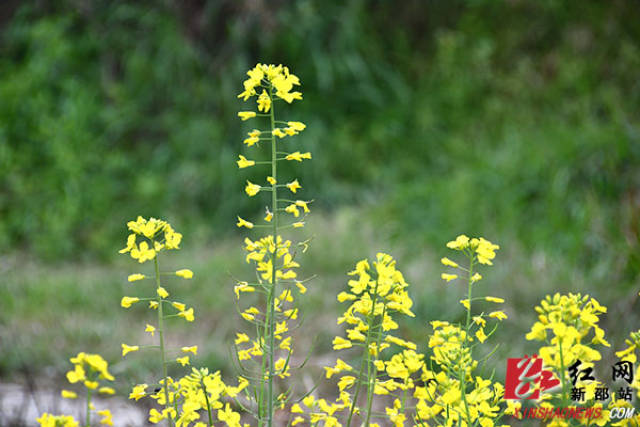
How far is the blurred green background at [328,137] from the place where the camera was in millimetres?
3793

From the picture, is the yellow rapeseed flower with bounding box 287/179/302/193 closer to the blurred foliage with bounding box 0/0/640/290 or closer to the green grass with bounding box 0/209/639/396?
the green grass with bounding box 0/209/639/396

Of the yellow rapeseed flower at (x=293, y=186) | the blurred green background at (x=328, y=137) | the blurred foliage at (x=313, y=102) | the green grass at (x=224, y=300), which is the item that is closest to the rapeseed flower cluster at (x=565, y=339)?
the yellow rapeseed flower at (x=293, y=186)

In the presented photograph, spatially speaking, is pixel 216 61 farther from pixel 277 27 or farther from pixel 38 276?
pixel 38 276

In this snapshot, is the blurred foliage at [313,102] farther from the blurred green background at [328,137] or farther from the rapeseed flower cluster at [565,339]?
the rapeseed flower cluster at [565,339]

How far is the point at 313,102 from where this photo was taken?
5582 millimetres

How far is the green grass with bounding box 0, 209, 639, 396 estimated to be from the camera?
9.26 feet

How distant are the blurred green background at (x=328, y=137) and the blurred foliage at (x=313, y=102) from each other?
17 mm

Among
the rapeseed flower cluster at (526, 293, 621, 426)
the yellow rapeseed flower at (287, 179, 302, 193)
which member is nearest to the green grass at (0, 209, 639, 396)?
the rapeseed flower cluster at (526, 293, 621, 426)

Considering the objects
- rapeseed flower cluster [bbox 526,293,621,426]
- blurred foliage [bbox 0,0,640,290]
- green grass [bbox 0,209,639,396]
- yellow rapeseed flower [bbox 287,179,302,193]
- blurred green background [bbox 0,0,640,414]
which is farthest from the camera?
blurred foliage [bbox 0,0,640,290]

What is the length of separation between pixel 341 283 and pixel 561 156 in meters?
1.76

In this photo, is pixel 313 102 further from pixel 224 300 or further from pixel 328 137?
pixel 224 300

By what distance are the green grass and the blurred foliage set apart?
58cm

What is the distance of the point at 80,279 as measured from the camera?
3.92 metres

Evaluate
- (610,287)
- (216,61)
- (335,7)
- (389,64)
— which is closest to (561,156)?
(610,287)
